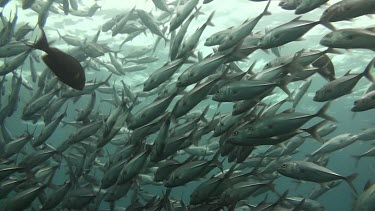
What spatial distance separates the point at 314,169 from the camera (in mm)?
4738

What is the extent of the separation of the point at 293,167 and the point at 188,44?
246 centimetres

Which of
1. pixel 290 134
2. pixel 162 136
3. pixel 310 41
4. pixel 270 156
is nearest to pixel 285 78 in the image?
pixel 290 134

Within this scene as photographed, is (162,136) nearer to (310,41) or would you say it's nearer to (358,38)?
(358,38)

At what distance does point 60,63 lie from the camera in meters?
3.53

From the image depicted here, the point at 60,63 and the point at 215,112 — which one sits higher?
the point at 60,63

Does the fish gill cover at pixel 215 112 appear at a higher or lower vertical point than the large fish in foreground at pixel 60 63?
lower

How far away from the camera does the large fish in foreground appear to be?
11.5 ft

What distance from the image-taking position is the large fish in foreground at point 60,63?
11.5ft

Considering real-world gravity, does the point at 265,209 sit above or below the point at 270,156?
above

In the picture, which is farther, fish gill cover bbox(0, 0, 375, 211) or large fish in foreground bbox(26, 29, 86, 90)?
fish gill cover bbox(0, 0, 375, 211)

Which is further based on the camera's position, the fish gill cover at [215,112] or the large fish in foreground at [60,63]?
the fish gill cover at [215,112]

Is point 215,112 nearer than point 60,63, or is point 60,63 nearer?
point 60,63

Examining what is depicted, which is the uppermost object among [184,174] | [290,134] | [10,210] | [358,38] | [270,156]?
[358,38]

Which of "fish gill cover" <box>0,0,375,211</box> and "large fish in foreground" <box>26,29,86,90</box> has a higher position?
"large fish in foreground" <box>26,29,86,90</box>
